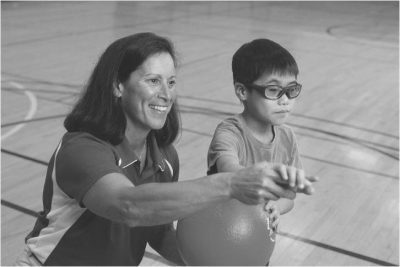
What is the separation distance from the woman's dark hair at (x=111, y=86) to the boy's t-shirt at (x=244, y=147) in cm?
39

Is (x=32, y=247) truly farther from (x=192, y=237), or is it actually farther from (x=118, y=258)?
(x=192, y=237)

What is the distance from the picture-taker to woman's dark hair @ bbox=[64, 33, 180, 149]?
172 cm

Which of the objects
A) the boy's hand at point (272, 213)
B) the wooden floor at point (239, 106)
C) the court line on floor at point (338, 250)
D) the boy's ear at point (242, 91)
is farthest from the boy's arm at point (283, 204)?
the court line on floor at point (338, 250)

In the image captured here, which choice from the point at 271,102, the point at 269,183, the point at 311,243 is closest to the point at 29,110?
the point at 311,243

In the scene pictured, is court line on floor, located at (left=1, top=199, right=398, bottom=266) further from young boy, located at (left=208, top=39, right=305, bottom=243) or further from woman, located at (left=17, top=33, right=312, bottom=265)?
woman, located at (left=17, top=33, right=312, bottom=265)

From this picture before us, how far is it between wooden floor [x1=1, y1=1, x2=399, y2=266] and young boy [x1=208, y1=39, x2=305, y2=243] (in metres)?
1.03

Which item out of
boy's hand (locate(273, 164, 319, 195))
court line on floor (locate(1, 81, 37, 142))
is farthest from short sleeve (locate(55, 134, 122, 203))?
court line on floor (locate(1, 81, 37, 142))

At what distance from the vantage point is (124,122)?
5.84ft

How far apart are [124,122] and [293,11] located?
13925mm

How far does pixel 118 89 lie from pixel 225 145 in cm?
44

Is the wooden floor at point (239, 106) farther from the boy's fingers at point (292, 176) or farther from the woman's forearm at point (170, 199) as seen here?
the boy's fingers at point (292, 176)

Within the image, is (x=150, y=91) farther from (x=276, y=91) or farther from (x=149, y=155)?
(x=276, y=91)

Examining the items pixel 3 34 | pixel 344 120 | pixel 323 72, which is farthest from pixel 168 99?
pixel 3 34

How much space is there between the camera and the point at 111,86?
174 cm
